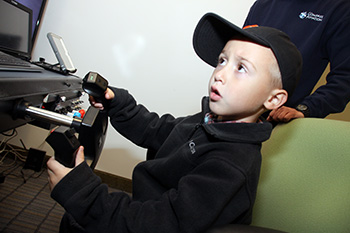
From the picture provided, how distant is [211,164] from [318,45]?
0.76 meters

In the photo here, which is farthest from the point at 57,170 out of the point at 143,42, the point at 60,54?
the point at 143,42

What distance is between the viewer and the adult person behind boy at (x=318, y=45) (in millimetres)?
783

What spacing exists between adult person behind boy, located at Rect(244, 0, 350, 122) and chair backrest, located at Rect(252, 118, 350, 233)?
11 cm

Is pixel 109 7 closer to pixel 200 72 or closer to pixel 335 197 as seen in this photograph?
pixel 200 72

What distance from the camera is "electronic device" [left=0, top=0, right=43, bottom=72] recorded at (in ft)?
3.16

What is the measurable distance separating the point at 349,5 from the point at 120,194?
108 centimetres

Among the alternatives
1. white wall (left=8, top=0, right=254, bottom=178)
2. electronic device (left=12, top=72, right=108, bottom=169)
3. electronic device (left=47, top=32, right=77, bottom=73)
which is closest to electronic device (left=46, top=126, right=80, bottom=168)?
electronic device (left=12, top=72, right=108, bottom=169)

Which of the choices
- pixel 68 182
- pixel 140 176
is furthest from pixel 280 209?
pixel 68 182

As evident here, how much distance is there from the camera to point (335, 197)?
1.81ft

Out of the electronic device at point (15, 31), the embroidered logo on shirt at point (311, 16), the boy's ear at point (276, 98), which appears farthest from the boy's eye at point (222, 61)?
the electronic device at point (15, 31)

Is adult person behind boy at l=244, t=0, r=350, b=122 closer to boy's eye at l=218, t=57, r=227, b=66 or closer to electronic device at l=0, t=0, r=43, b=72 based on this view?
boy's eye at l=218, t=57, r=227, b=66

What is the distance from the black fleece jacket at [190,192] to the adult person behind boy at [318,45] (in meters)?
0.28

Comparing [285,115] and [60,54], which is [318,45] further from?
[60,54]

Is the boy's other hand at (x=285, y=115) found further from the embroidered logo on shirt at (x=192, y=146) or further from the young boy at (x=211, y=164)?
the embroidered logo on shirt at (x=192, y=146)
